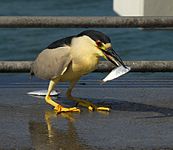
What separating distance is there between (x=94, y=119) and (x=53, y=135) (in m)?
0.68

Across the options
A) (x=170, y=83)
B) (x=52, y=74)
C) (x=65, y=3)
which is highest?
(x=52, y=74)

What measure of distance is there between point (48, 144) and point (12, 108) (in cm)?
136

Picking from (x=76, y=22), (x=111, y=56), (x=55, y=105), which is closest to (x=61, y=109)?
(x=55, y=105)

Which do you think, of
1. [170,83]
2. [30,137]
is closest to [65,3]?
[170,83]

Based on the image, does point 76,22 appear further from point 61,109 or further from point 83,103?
point 61,109

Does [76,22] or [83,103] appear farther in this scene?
[76,22]

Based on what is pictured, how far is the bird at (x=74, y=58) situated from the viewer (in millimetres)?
6797

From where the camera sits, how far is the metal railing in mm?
8375

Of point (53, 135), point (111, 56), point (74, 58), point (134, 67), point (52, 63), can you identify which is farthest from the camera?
point (134, 67)

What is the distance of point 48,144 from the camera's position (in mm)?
6117

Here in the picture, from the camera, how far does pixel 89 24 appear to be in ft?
27.5

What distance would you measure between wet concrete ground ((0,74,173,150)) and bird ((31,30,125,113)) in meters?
0.25

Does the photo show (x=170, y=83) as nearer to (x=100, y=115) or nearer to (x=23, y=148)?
(x=100, y=115)

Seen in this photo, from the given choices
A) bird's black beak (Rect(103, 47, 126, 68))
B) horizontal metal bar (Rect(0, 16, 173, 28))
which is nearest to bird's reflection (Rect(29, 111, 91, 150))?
bird's black beak (Rect(103, 47, 126, 68))
